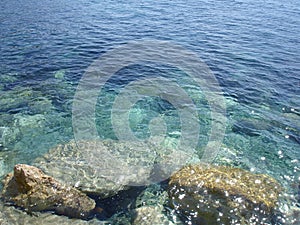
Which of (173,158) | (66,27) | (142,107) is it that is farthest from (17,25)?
(173,158)

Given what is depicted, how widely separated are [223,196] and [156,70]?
12.5 meters

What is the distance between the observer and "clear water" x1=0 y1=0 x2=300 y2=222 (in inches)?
542

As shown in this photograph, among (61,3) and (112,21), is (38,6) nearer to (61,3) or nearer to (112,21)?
(61,3)

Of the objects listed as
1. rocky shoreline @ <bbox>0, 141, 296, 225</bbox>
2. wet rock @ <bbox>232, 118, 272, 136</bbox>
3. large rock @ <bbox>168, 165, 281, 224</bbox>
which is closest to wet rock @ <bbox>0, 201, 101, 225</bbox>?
rocky shoreline @ <bbox>0, 141, 296, 225</bbox>

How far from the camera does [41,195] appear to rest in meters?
9.62

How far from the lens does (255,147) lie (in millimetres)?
13680

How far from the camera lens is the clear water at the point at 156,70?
13.8m

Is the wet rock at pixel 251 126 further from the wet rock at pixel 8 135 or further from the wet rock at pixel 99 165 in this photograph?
the wet rock at pixel 8 135

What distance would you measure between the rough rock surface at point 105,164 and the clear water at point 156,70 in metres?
1.32

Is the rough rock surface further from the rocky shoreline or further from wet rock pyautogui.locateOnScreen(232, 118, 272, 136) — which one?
wet rock pyautogui.locateOnScreen(232, 118, 272, 136)

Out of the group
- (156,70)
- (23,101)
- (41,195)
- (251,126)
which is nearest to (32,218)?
(41,195)

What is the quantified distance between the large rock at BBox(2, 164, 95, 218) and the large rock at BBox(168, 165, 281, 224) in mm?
3248

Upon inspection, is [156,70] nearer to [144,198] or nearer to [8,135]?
[8,135]

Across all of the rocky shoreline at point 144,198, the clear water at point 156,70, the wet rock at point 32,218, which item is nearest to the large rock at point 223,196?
the rocky shoreline at point 144,198
